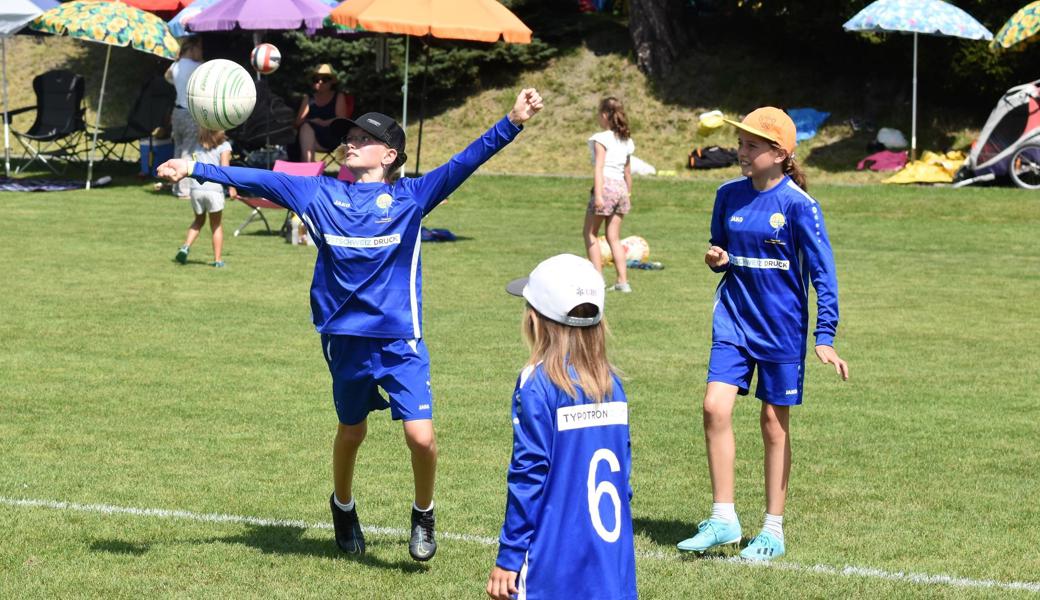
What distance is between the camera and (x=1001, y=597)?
588 centimetres

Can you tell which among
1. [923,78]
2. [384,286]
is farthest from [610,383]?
[923,78]

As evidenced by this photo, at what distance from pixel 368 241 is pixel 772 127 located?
1866 mm

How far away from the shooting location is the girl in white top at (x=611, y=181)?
49.5 ft

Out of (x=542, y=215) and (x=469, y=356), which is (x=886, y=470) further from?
(x=542, y=215)

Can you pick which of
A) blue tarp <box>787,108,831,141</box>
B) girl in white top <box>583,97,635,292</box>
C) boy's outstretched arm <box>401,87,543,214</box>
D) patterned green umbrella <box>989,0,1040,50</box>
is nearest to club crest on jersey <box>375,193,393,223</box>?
boy's outstretched arm <box>401,87,543,214</box>

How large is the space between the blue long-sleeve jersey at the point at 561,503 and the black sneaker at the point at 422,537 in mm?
2129

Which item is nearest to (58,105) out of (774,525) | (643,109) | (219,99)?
(643,109)

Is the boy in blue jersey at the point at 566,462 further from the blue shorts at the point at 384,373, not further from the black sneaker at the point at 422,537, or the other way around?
the black sneaker at the point at 422,537

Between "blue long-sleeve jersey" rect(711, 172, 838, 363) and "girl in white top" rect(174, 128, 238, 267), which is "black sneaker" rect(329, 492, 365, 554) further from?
"girl in white top" rect(174, 128, 238, 267)

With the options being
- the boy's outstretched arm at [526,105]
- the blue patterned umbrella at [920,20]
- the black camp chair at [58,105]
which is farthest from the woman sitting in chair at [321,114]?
the boy's outstretched arm at [526,105]

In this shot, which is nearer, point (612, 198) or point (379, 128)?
point (379, 128)

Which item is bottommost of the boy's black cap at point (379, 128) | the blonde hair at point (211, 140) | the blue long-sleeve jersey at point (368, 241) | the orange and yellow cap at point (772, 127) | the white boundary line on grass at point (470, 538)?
the white boundary line on grass at point (470, 538)

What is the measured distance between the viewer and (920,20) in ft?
83.9

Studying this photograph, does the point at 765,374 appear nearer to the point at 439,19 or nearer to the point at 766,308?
the point at 766,308
